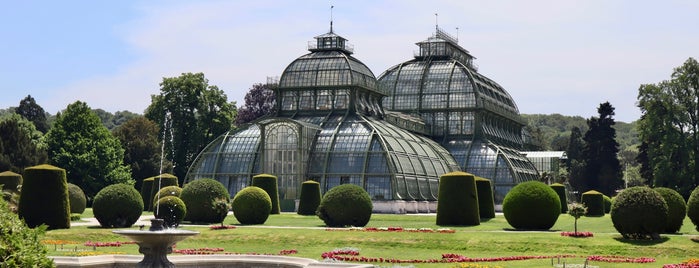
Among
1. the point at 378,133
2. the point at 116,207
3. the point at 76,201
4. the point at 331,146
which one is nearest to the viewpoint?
the point at 116,207

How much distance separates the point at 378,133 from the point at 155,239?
1990 inches

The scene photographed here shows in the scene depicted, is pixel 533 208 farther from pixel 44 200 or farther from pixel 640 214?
pixel 44 200

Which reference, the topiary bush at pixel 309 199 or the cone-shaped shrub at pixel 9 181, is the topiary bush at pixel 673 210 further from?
the cone-shaped shrub at pixel 9 181

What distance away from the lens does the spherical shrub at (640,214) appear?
4053cm

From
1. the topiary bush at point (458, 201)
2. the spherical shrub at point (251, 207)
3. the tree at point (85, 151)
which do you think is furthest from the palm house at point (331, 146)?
the spherical shrub at point (251, 207)

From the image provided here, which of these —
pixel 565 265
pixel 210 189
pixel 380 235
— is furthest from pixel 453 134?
pixel 565 265

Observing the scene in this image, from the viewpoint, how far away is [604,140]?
105m

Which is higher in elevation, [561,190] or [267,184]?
[267,184]

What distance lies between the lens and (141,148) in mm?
96625

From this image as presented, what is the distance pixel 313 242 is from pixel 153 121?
6285cm

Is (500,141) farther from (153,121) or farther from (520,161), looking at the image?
(153,121)

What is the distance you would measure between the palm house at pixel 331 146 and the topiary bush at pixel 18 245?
59505 mm

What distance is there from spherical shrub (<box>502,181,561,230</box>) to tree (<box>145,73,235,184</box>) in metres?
54.7

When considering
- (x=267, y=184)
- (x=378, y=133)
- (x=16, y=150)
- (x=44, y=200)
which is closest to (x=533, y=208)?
(x=267, y=184)
